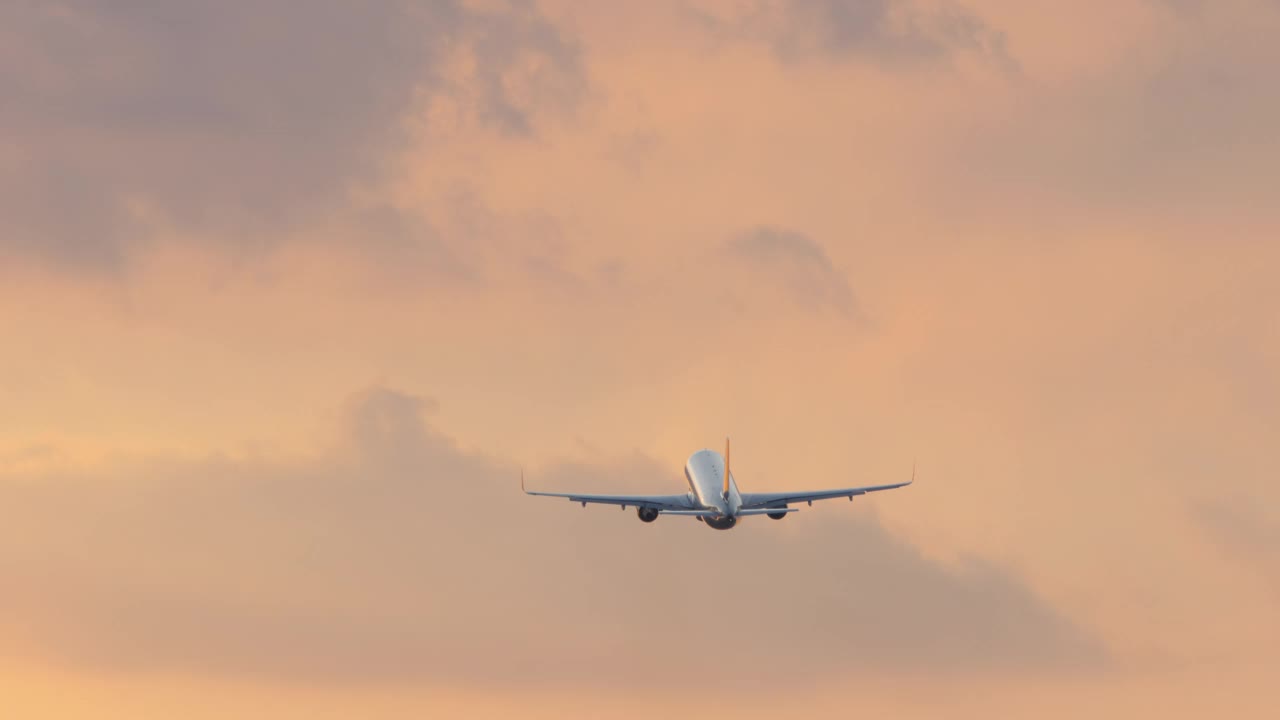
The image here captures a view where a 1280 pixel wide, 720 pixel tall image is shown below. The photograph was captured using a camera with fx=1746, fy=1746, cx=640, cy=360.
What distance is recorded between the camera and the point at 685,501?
195 metres

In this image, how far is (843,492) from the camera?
198m

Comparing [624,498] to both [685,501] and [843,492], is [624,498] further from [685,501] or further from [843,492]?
[843,492]

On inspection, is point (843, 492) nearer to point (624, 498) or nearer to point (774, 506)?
point (774, 506)

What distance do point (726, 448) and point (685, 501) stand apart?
24.6 ft

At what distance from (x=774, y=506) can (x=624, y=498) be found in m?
16.3

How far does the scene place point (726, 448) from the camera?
19425cm

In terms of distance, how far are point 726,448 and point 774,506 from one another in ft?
31.0

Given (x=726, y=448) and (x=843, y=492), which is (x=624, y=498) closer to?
(x=726, y=448)

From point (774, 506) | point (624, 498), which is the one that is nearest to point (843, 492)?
point (774, 506)

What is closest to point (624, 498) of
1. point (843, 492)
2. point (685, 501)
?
point (685, 501)

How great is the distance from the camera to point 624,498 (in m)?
187

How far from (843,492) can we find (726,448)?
48.3 ft
